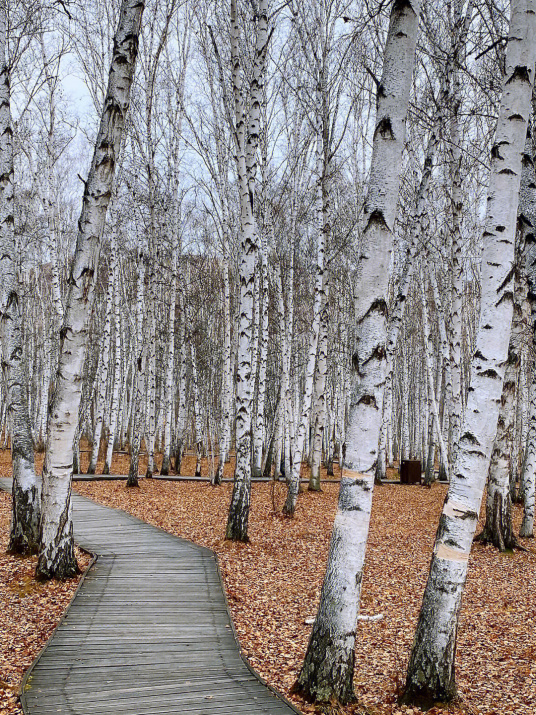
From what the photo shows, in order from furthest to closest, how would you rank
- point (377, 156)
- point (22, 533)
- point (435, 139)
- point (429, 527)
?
1. point (429, 527)
2. point (435, 139)
3. point (22, 533)
4. point (377, 156)

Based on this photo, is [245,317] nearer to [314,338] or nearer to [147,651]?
[314,338]

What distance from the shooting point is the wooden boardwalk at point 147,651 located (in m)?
3.50

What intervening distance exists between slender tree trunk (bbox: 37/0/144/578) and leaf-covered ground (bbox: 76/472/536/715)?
2073 mm

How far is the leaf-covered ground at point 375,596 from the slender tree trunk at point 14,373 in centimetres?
253

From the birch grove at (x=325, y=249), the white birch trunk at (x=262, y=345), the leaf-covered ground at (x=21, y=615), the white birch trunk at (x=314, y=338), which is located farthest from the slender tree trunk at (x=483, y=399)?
the white birch trunk at (x=262, y=345)

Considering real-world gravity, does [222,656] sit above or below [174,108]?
below

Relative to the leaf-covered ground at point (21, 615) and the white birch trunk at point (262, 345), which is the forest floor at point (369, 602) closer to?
the leaf-covered ground at point (21, 615)

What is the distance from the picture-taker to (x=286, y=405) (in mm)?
14625

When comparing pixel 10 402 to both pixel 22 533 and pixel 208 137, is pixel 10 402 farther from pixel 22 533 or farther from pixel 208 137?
pixel 208 137

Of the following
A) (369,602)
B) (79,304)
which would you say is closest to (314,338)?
(369,602)

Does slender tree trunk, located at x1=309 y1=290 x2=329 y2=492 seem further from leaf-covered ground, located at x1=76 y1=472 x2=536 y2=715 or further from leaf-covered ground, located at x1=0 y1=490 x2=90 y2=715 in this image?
leaf-covered ground, located at x1=0 y1=490 x2=90 y2=715

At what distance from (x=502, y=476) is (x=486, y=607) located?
10.5 ft

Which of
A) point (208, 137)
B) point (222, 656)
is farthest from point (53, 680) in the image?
point (208, 137)

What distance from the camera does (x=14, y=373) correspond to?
6863 millimetres
